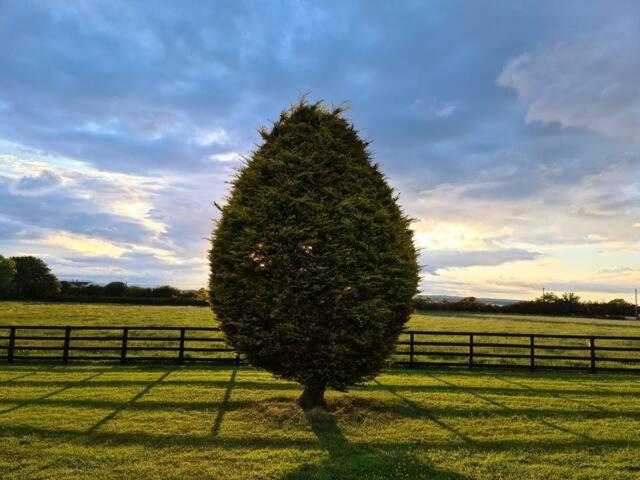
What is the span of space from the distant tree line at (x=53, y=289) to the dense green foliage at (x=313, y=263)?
55.9 m

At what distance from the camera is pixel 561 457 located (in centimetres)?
747

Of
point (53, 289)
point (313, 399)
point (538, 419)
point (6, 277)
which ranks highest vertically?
point (6, 277)

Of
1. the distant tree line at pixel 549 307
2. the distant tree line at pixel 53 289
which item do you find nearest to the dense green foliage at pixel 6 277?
the distant tree line at pixel 53 289

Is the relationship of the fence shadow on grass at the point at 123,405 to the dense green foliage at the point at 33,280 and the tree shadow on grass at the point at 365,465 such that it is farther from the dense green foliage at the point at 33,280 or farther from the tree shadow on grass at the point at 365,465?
the dense green foliage at the point at 33,280

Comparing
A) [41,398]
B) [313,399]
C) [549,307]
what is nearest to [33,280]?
[41,398]

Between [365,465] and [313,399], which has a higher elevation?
[313,399]

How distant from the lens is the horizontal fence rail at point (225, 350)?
16688 millimetres

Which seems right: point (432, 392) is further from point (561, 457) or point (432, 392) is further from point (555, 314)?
point (555, 314)

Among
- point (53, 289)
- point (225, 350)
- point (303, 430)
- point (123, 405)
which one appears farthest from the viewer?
point (53, 289)

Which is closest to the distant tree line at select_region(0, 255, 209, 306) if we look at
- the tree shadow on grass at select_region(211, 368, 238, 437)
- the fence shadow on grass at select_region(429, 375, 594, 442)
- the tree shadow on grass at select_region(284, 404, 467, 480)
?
the tree shadow on grass at select_region(211, 368, 238, 437)

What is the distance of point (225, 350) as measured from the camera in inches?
582

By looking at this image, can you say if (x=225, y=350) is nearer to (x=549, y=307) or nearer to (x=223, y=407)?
(x=223, y=407)

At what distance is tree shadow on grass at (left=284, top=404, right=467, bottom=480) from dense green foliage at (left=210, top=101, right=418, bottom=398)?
164 cm

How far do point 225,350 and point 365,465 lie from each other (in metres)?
8.73
